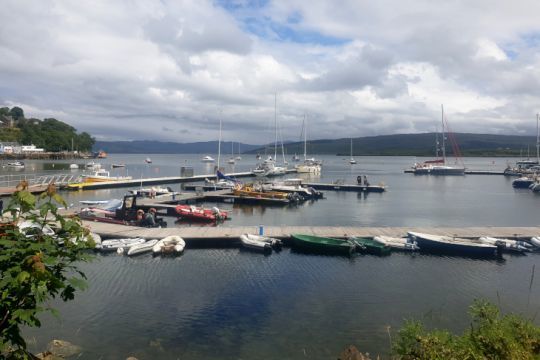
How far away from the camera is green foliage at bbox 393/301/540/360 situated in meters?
8.30

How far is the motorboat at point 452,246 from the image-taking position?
28.1 meters

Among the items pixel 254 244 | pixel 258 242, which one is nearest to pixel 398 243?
pixel 258 242

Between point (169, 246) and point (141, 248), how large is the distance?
5.69 ft

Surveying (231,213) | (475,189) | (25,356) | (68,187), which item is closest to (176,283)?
(25,356)

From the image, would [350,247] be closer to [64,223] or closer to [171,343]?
[171,343]

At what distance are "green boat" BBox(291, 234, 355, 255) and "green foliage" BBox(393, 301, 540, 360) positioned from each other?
18.2m

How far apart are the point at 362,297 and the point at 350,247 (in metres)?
7.31

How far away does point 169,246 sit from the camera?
27625 mm

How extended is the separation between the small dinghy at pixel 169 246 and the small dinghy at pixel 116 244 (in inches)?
51.2

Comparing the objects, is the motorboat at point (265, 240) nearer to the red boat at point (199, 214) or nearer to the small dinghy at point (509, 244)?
the red boat at point (199, 214)

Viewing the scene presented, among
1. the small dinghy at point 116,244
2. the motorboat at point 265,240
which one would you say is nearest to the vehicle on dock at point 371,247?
the motorboat at point 265,240

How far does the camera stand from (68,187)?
207 feet

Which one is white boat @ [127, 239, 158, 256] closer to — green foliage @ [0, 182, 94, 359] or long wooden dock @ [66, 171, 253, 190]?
green foliage @ [0, 182, 94, 359]

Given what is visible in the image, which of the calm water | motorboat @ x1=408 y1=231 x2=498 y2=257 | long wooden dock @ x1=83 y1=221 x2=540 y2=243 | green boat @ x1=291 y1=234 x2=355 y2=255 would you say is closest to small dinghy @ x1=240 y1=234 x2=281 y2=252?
the calm water
